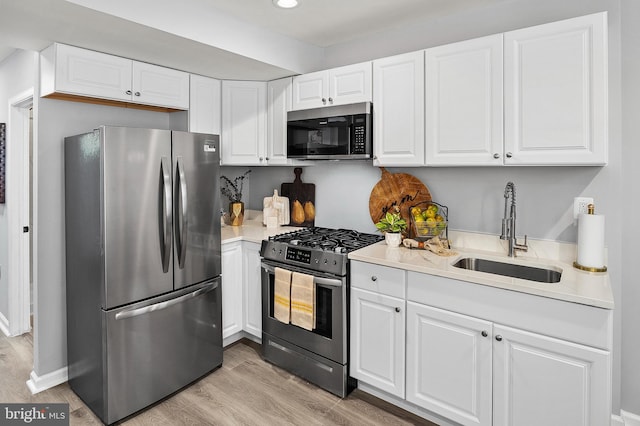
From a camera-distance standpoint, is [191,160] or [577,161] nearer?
[577,161]

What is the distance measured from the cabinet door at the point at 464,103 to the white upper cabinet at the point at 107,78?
186cm

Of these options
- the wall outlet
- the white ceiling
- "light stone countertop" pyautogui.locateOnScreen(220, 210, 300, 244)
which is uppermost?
the white ceiling

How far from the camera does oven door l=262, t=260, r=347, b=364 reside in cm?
246

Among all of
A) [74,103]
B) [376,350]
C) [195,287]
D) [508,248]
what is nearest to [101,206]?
[195,287]

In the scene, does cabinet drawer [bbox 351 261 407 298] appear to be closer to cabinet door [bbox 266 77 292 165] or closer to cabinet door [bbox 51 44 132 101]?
cabinet door [bbox 266 77 292 165]

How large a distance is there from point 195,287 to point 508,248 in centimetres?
207

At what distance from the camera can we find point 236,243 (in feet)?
10.0

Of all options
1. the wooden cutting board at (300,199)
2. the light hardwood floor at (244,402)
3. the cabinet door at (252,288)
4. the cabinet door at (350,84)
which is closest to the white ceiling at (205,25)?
the cabinet door at (350,84)

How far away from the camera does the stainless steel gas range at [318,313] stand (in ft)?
8.12

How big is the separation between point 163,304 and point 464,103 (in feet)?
7.29

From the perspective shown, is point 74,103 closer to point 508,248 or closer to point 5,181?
point 5,181

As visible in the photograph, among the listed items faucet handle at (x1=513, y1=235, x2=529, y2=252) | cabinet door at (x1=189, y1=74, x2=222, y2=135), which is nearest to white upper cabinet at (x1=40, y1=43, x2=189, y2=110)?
cabinet door at (x1=189, y1=74, x2=222, y2=135)

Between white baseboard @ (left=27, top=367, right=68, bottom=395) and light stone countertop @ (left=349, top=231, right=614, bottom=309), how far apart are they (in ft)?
7.08

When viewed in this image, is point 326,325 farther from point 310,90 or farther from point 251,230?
point 310,90
